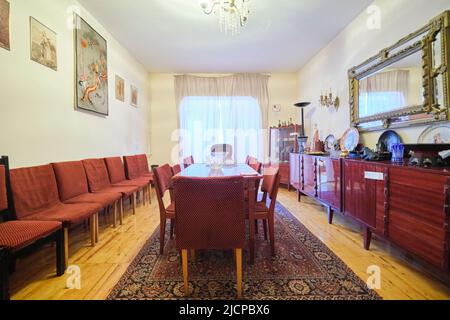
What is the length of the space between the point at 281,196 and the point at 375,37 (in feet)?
9.65

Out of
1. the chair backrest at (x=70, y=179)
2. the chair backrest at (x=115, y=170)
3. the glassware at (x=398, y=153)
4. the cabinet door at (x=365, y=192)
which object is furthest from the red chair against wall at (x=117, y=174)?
the glassware at (x=398, y=153)

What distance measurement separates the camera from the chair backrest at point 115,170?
3186 mm

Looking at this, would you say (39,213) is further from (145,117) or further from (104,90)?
(145,117)

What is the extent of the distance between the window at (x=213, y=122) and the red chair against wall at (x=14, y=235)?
382 centimetres

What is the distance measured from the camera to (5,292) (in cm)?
128

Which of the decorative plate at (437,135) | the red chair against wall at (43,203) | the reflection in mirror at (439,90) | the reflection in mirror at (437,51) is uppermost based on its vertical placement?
the reflection in mirror at (437,51)

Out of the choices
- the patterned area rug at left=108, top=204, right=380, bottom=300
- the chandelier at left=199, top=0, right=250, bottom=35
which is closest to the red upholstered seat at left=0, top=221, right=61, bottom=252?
the patterned area rug at left=108, top=204, right=380, bottom=300

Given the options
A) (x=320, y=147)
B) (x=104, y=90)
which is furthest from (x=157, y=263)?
(x=320, y=147)

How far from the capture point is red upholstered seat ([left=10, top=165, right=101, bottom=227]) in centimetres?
176

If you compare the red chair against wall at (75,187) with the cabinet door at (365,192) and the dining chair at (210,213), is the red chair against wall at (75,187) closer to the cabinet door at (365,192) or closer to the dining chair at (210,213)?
the dining chair at (210,213)

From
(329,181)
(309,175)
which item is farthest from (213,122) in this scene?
(329,181)

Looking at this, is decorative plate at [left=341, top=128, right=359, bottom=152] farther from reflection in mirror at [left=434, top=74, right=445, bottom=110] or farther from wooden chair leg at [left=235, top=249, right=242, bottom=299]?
wooden chair leg at [left=235, top=249, right=242, bottom=299]

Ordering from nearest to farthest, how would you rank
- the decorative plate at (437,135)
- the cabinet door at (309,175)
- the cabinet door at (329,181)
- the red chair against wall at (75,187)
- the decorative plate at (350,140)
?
the decorative plate at (437,135) < the red chair against wall at (75,187) < the cabinet door at (329,181) < the decorative plate at (350,140) < the cabinet door at (309,175)

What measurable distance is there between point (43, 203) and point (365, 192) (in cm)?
311
